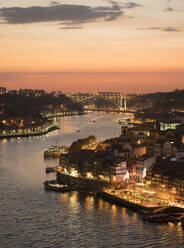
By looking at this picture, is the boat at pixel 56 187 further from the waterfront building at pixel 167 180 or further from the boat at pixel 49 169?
the waterfront building at pixel 167 180

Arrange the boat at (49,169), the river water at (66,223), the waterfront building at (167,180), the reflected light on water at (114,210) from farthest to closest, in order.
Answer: the boat at (49,169), the waterfront building at (167,180), the reflected light on water at (114,210), the river water at (66,223)

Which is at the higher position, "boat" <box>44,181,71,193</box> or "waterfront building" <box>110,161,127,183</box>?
"waterfront building" <box>110,161,127,183</box>

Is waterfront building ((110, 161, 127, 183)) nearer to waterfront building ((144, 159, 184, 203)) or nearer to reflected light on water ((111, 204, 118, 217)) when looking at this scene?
waterfront building ((144, 159, 184, 203))

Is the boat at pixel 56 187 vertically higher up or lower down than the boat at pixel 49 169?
lower down

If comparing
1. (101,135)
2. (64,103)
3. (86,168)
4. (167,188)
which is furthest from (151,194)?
(64,103)

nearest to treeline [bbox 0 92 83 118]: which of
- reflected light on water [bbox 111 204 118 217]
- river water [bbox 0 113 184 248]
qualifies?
river water [bbox 0 113 184 248]

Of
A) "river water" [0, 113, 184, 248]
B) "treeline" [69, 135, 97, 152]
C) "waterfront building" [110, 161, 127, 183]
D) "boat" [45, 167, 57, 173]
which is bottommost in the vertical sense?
"river water" [0, 113, 184, 248]

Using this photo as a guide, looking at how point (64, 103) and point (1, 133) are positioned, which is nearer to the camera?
point (1, 133)

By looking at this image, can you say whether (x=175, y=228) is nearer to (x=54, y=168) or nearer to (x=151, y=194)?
(x=151, y=194)

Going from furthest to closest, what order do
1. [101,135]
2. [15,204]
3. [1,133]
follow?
[1,133], [101,135], [15,204]

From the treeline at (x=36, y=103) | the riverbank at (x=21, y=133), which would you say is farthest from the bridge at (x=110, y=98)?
the riverbank at (x=21, y=133)

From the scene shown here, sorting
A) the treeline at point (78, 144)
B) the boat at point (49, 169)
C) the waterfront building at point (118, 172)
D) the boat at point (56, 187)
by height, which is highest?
the treeline at point (78, 144)
